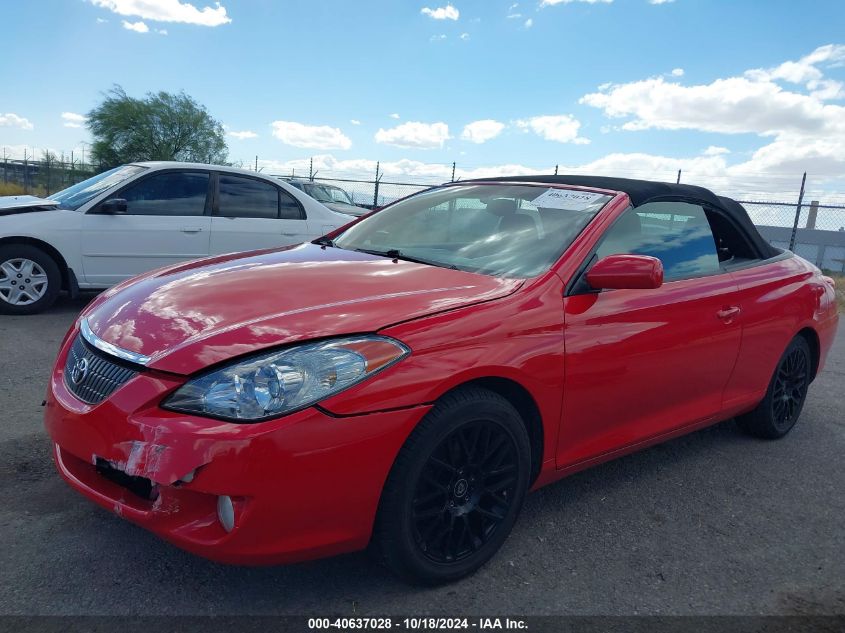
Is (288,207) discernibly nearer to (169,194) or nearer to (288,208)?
(288,208)

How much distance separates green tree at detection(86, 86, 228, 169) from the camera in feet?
89.5

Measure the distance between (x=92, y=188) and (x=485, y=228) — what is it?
199 inches

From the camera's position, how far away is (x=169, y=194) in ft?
22.8

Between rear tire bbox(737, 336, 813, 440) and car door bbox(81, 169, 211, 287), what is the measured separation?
519 cm

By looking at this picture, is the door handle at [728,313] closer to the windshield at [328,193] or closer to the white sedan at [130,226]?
the white sedan at [130,226]

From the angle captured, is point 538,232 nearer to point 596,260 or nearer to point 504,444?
point 596,260

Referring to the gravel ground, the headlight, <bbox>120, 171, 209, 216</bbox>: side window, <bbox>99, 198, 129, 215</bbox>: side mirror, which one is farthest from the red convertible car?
<bbox>120, 171, 209, 216</bbox>: side window

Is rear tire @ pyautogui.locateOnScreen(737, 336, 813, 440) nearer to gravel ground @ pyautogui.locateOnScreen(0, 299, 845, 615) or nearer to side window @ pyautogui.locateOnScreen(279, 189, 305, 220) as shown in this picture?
gravel ground @ pyautogui.locateOnScreen(0, 299, 845, 615)

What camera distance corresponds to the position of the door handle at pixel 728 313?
348 cm

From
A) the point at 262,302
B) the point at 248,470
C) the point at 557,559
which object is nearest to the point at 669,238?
the point at 557,559

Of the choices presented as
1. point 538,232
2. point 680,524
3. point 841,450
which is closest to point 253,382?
point 538,232

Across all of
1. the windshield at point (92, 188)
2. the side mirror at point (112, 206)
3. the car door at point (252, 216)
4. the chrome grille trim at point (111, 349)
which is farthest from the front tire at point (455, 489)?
the windshield at point (92, 188)

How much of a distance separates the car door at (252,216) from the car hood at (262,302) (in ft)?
13.4

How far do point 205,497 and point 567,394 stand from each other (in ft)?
4.58
